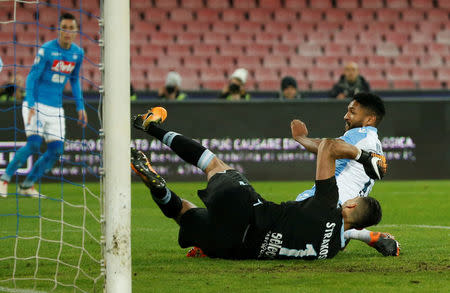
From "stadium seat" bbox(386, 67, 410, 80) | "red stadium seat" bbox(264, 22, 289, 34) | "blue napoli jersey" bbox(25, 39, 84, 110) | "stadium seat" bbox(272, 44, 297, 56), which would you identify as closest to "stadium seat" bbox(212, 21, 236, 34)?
"red stadium seat" bbox(264, 22, 289, 34)

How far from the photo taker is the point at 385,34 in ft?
64.8

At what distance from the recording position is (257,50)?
749 inches

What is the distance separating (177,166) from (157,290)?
→ 8.42 meters

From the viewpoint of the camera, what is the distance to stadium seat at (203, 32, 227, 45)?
19.0 meters

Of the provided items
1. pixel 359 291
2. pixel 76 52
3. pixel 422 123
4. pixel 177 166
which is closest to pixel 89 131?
pixel 177 166

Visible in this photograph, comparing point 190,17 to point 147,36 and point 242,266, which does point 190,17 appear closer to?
point 147,36

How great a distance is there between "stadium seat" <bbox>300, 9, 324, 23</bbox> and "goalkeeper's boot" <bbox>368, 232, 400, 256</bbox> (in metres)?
13.9

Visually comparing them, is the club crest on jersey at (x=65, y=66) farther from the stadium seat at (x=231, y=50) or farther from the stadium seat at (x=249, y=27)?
the stadium seat at (x=249, y=27)

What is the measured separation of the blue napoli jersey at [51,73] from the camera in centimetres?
973

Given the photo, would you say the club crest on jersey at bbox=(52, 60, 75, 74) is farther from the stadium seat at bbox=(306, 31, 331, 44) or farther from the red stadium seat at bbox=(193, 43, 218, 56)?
the stadium seat at bbox=(306, 31, 331, 44)

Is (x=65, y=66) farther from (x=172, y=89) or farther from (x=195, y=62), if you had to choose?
(x=195, y=62)

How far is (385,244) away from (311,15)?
557 inches

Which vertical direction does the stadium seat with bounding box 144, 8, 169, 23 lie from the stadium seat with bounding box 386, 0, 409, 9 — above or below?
below

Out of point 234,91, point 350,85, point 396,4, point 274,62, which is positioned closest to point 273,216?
point 234,91
